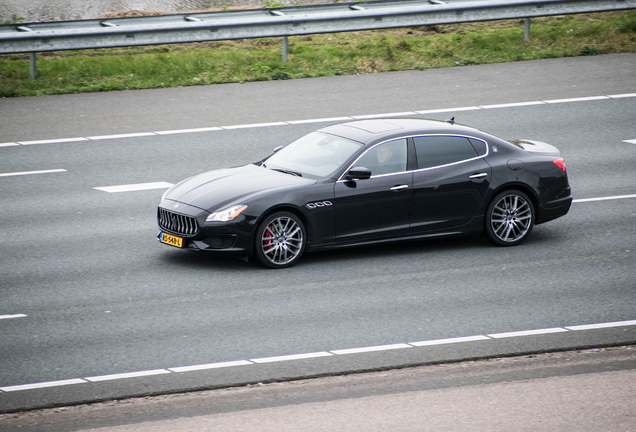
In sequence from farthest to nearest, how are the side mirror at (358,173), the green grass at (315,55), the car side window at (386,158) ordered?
the green grass at (315,55) → the car side window at (386,158) → the side mirror at (358,173)

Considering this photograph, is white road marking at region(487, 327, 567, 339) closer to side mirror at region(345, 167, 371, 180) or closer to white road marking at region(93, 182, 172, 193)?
side mirror at region(345, 167, 371, 180)

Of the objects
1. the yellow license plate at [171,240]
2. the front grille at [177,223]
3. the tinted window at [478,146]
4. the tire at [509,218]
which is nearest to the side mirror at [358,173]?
the tinted window at [478,146]

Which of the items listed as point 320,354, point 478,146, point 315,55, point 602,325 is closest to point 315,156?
point 478,146

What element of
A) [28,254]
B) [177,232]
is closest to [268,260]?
[177,232]

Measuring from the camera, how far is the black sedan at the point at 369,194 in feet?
33.7

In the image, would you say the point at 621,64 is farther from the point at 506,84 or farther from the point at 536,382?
the point at 536,382

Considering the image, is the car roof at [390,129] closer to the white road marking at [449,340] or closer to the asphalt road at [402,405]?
the white road marking at [449,340]

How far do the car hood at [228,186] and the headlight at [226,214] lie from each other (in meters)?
0.10

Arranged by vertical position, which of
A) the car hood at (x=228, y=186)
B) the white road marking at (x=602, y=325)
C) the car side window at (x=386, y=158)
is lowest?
the white road marking at (x=602, y=325)

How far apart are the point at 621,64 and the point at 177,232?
1364 centimetres

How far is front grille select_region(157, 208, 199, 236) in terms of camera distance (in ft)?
33.7

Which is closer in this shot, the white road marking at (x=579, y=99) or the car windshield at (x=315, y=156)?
the car windshield at (x=315, y=156)

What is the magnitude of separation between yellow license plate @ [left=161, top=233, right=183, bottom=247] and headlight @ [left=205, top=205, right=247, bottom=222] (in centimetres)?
47

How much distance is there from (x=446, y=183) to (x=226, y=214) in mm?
2769
